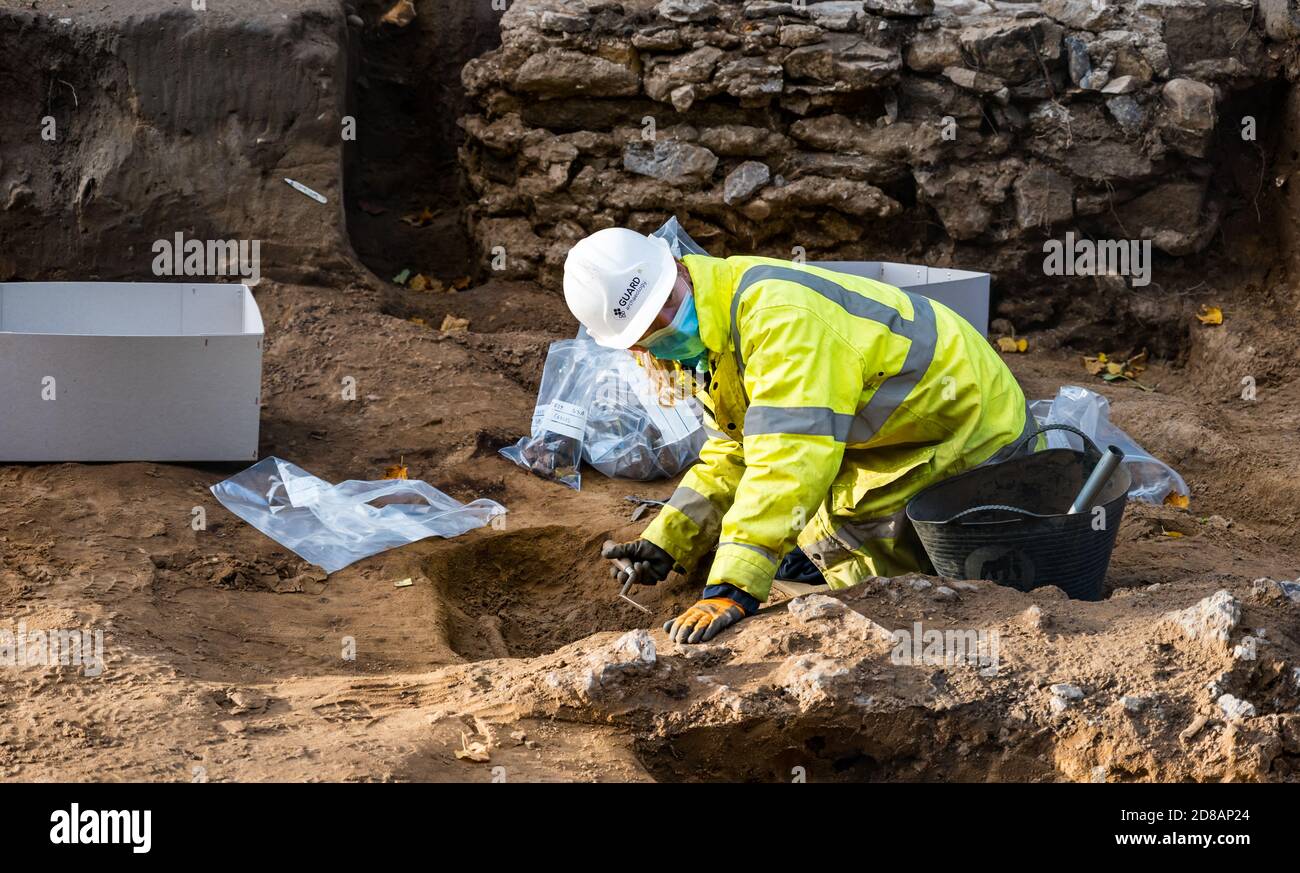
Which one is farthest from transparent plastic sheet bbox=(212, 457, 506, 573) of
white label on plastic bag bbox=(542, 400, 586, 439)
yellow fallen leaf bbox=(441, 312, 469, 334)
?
yellow fallen leaf bbox=(441, 312, 469, 334)

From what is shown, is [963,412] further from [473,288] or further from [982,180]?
[473,288]

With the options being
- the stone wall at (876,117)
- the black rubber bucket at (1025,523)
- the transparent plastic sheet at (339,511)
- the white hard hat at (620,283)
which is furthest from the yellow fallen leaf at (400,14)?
the black rubber bucket at (1025,523)

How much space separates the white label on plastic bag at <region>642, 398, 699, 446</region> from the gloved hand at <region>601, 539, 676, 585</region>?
1393mm

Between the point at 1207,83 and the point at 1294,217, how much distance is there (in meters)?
0.87

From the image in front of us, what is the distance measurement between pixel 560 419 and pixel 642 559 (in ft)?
5.03

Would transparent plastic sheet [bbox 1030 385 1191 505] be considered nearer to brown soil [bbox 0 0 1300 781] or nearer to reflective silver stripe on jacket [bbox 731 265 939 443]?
brown soil [bbox 0 0 1300 781]

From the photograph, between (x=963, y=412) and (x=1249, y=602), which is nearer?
(x=1249, y=602)

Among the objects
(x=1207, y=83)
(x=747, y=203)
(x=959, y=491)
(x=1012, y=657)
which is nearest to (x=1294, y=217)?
(x=1207, y=83)

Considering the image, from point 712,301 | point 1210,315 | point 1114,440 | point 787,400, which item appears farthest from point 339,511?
point 1210,315

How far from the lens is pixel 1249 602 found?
307cm

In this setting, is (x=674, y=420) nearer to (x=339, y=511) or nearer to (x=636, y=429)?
(x=636, y=429)

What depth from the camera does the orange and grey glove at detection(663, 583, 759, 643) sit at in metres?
3.09

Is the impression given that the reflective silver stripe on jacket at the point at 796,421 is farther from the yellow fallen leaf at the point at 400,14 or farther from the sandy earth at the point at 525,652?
the yellow fallen leaf at the point at 400,14

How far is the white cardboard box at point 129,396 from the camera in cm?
450
